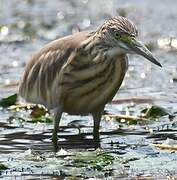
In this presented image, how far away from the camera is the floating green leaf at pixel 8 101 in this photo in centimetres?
1005

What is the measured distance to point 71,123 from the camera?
945 centimetres

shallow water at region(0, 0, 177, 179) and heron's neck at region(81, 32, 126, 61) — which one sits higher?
heron's neck at region(81, 32, 126, 61)

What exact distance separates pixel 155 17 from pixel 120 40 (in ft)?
22.0

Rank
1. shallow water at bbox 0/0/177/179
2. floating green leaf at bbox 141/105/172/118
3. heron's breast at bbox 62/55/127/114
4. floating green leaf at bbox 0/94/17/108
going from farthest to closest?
floating green leaf at bbox 0/94/17/108 → floating green leaf at bbox 141/105/172/118 → heron's breast at bbox 62/55/127/114 → shallow water at bbox 0/0/177/179

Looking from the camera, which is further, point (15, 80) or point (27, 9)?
point (27, 9)

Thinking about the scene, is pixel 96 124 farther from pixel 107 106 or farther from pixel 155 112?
pixel 107 106

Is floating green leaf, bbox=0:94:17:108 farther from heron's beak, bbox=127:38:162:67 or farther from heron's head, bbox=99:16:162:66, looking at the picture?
heron's beak, bbox=127:38:162:67

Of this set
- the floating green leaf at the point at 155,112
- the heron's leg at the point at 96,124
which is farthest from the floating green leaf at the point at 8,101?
the heron's leg at the point at 96,124

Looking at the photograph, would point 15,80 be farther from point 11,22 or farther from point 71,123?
point 11,22

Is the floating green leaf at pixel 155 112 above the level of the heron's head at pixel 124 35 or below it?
below

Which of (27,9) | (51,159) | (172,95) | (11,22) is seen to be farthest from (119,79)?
(27,9)

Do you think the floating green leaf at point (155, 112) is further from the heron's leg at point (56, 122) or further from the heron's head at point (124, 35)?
the heron's head at point (124, 35)

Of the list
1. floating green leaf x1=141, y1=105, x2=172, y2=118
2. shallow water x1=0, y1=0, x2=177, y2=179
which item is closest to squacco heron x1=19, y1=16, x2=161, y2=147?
shallow water x1=0, y1=0, x2=177, y2=179

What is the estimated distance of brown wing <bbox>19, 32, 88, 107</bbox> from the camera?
8.58 meters
